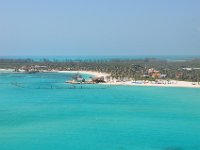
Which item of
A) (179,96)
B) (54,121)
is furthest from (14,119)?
(179,96)

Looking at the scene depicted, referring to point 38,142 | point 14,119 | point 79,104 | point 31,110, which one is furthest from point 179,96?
point 38,142

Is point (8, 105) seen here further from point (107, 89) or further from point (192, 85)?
point (192, 85)

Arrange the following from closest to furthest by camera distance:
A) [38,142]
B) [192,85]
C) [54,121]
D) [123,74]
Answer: [38,142], [54,121], [192,85], [123,74]

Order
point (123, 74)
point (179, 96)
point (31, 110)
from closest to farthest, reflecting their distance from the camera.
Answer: point (31, 110), point (179, 96), point (123, 74)

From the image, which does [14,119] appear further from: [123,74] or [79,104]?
[123,74]

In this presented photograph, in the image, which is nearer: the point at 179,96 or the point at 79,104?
the point at 79,104

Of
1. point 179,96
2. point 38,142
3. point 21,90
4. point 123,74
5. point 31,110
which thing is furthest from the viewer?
point 123,74

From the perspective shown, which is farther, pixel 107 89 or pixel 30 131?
pixel 107 89
